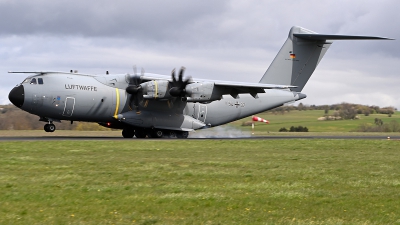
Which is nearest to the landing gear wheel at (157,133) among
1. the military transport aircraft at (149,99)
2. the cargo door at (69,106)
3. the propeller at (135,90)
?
the military transport aircraft at (149,99)

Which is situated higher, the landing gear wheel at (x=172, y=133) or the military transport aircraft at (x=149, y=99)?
the military transport aircraft at (x=149, y=99)

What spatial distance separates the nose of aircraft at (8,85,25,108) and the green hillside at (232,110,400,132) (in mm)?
20520

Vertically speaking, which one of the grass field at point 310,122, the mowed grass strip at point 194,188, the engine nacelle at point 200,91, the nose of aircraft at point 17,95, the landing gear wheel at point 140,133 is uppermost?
the engine nacelle at point 200,91

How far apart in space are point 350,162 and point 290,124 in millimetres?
30970

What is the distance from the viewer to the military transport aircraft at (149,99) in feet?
95.6

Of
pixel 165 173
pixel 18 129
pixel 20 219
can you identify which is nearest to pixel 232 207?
pixel 20 219

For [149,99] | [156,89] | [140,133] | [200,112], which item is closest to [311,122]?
[200,112]

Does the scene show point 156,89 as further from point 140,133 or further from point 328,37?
point 328,37

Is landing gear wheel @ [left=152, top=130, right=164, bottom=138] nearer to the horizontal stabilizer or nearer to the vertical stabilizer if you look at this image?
the vertical stabilizer

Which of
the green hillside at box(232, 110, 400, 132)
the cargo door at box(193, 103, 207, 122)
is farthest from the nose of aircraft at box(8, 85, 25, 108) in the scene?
the green hillside at box(232, 110, 400, 132)

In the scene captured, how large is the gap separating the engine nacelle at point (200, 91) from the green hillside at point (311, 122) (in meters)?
14.2

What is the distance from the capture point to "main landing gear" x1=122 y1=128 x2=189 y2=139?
32969 millimetres

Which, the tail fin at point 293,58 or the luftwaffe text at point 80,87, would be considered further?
the tail fin at point 293,58

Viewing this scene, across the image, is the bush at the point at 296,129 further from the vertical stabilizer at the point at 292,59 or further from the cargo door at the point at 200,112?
the cargo door at the point at 200,112
